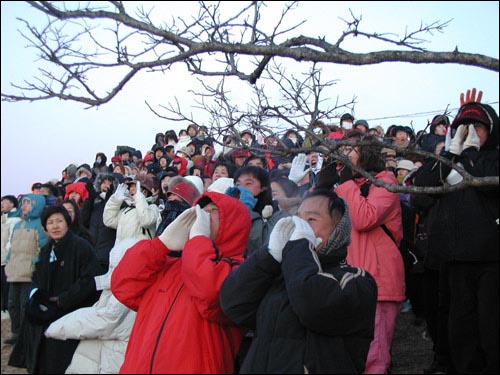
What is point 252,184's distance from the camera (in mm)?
5102

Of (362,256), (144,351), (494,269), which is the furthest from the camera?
(362,256)

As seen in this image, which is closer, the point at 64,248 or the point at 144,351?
the point at 144,351

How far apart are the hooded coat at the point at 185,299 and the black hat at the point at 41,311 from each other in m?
2.01

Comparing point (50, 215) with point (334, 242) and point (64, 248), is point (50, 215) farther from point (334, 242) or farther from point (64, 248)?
point (334, 242)

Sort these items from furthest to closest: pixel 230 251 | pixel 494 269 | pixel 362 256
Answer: pixel 362 256, pixel 494 269, pixel 230 251

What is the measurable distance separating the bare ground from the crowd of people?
0.25m

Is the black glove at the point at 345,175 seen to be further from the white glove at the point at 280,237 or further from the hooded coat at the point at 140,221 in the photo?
the white glove at the point at 280,237

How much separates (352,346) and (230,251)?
3.45 feet

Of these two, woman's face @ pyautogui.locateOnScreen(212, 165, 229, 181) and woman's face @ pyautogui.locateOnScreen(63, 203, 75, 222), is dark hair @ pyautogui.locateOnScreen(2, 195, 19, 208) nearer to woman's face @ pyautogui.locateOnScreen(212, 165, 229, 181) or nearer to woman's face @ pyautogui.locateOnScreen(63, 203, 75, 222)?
woman's face @ pyautogui.locateOnScreen(63, 203, 75, 222)

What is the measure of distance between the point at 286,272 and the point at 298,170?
3486 mm

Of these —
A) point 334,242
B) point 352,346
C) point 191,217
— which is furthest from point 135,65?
point 352,346

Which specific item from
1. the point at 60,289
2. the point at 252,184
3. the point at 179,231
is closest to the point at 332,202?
the point at 179,231

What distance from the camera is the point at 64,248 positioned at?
225 inches

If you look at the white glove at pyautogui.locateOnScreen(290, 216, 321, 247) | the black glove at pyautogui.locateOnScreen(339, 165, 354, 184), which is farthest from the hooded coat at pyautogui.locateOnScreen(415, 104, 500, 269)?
the white glove at pyautogui.locateOnScreen(290, 216, 321, 247)
